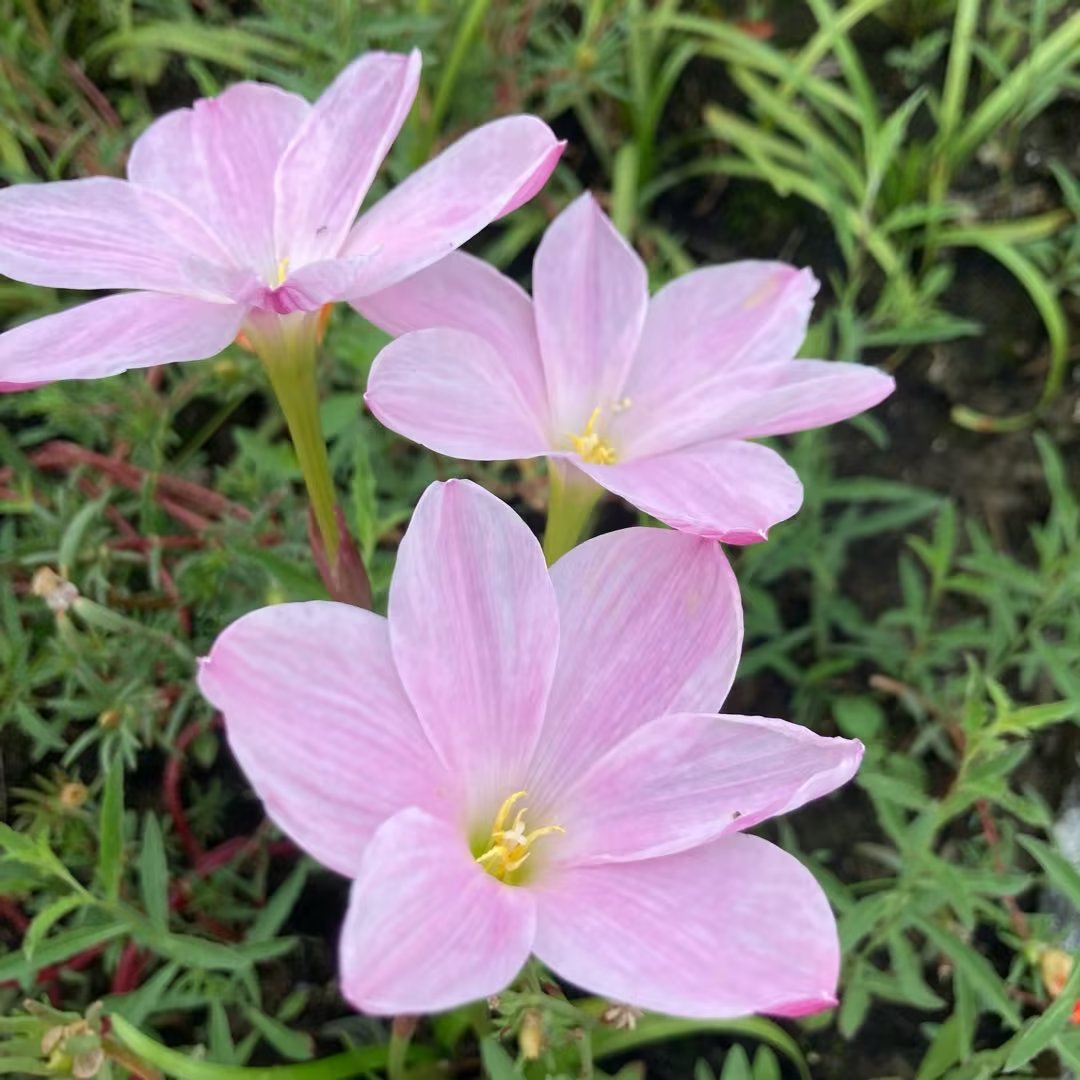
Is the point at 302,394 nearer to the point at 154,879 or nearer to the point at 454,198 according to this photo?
the point at 454,198

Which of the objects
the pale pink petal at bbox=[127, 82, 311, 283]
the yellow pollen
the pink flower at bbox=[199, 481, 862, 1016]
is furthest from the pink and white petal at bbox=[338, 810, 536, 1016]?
the pale pink petal at bbox=[127, 82, 311, 283]

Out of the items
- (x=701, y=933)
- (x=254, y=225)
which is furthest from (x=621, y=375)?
(x=701, y=933)

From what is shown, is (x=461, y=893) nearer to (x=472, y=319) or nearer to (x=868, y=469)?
(x=472, y=319)

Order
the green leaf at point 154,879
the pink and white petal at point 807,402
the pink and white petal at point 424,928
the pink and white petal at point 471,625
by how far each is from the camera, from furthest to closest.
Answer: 1. the green leaf at point 154,879
2. the pink and white petal at point 807,402
3. the pink and white petal at point 471,625
4. the pink and white petal at point 424,928

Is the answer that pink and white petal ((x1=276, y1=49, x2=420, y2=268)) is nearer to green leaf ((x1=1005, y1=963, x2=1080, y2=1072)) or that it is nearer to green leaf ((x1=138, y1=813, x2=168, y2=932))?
green leaf ((x1=138, y1=813, x2=168, y2=932))

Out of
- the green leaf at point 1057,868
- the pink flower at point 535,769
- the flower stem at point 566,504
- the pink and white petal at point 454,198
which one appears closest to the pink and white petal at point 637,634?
the pink flower at point 535,769

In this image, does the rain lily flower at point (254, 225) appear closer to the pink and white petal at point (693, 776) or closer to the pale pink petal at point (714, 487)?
the pale pink petal at point (714, 487)

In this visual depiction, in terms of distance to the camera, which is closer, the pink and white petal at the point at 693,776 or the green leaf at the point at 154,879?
the pink and white petal at the point at 693,776
